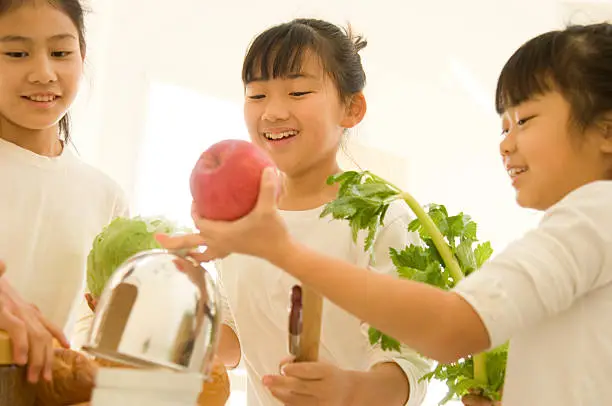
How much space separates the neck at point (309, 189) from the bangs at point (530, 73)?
1.17 ft

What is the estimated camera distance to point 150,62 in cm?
267

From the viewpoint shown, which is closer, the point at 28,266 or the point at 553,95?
the point at 553,95

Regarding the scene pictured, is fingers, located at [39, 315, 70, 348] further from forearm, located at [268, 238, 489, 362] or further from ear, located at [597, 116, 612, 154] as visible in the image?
ear, located at [597, 116, 612, 154]

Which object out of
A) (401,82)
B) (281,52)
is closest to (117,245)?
(281,52)

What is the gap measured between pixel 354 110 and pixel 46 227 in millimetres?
A: 520

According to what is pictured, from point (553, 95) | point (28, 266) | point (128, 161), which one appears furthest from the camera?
point (128, 161)

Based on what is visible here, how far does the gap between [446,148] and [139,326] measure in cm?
265

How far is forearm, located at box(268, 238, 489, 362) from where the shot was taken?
587 mm

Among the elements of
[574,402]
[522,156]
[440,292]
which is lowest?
[574,402]

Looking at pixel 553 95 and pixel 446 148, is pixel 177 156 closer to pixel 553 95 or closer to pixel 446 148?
pixel 446 148

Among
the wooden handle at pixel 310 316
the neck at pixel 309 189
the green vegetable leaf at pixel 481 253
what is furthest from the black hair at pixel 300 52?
the wooden handle at pixel 310 316

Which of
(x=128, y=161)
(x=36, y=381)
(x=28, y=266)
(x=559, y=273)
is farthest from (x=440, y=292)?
(x=128, y=161)

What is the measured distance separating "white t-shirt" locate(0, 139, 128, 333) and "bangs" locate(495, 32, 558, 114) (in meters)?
0.66

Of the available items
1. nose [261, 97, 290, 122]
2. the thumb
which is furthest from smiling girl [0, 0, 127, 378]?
the thumb
